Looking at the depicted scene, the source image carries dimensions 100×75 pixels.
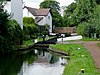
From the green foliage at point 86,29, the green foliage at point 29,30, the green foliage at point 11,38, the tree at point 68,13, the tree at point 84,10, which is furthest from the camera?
the tree at point 68,13

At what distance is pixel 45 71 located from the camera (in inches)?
1110

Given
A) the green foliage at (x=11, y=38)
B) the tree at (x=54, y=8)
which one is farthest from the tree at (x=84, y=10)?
the tree at (x=54, y=8)

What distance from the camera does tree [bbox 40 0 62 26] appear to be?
92.2m

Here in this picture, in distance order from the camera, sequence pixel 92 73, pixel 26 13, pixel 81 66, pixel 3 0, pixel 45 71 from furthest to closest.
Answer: pixel 26 13 → pixel 3 0 → pixel 45 71 → pixel 81 66 → pixel 92 73

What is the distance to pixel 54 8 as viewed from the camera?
108m

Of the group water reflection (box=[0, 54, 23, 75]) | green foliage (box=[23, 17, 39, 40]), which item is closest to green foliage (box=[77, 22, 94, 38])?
green foliage (box=[23, 17, 39, 40])

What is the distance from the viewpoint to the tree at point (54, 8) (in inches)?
3632

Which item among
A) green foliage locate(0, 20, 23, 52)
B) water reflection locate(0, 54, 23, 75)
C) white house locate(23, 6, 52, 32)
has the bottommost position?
water reflection locate(0, 54, 23, 75)

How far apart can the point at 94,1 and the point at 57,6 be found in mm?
51649

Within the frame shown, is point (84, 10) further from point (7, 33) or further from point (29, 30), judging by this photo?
point (7, 33)

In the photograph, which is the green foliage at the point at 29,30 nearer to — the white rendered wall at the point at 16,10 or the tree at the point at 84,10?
the white rendered wall at the point at 16,10

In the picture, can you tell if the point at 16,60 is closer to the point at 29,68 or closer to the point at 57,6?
the point at 29,68

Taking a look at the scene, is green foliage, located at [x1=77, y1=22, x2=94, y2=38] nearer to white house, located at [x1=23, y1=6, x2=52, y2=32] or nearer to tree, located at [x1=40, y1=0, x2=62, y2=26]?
white house, located at [x1=23, y1=6, x2=52, y2=32]

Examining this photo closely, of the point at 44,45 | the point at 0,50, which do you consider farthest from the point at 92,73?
the point at 44,45
